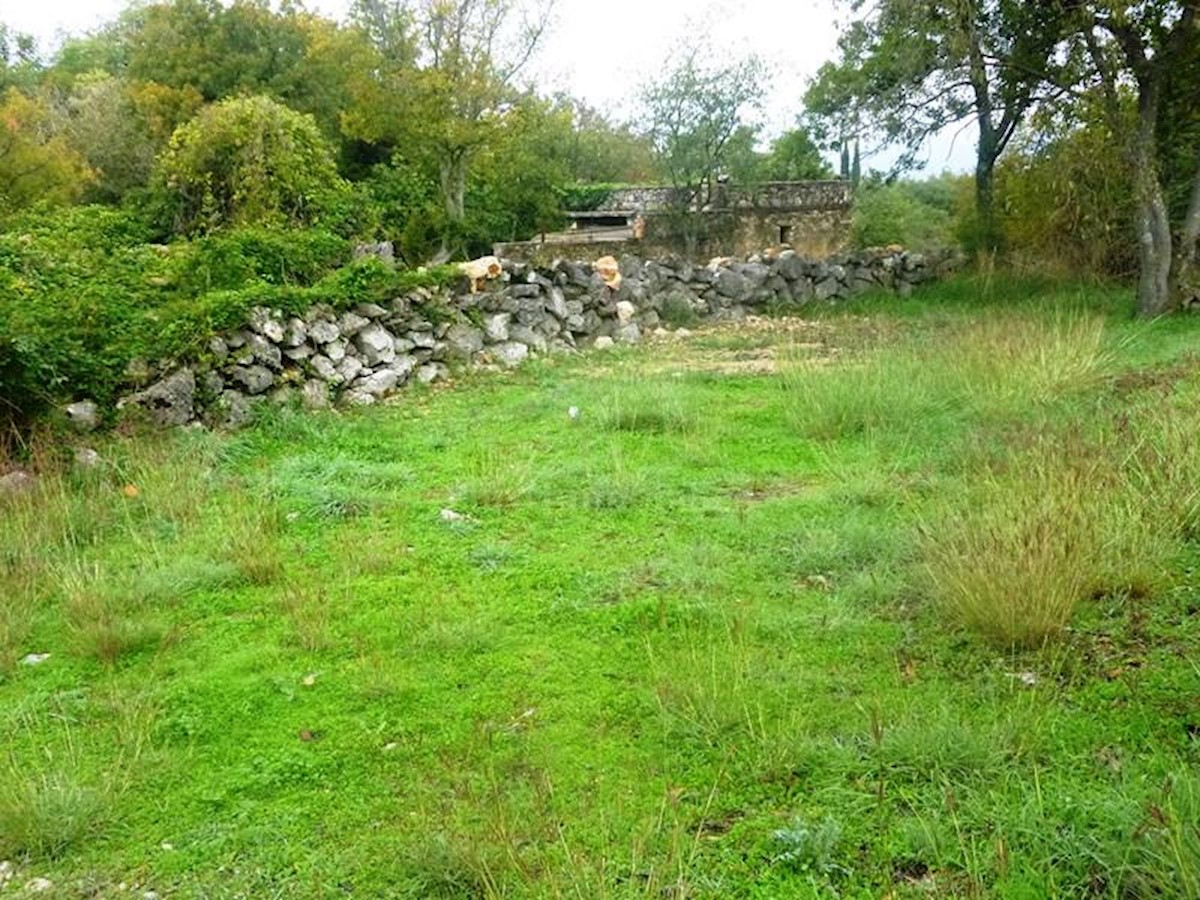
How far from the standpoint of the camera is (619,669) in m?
3.44

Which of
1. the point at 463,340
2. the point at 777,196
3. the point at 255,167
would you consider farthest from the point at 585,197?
the point at 463,340

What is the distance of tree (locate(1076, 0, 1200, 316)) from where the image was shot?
11180 millimetres

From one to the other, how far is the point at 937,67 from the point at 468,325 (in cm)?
663

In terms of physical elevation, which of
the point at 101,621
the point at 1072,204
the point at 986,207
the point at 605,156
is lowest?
the point at 101,621

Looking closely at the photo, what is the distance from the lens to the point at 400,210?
21609 mm

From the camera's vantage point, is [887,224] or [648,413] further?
[887,224]

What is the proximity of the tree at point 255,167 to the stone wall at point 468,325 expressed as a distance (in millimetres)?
4028

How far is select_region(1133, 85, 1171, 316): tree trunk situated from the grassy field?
6.17 m

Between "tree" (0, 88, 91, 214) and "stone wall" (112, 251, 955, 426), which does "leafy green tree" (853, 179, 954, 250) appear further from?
"tree" (0, 88, 91, 214)

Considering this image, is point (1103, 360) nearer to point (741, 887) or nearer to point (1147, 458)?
point (1147, 458)

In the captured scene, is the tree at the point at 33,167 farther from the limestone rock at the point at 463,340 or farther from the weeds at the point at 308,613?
the weeds at the point at 308,613

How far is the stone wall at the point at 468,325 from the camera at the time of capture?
24.2ft

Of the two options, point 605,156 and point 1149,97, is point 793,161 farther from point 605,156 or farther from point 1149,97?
point 1149,97

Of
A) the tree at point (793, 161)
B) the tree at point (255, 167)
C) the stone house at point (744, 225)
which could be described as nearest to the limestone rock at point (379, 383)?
the tree at point (255, 167)
